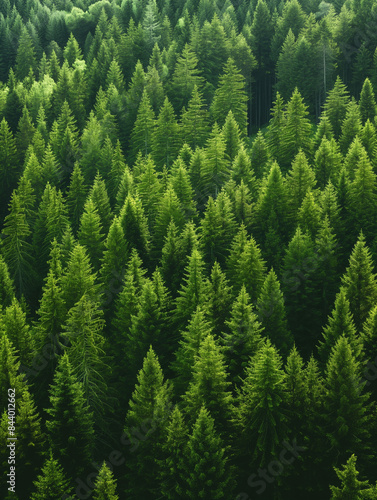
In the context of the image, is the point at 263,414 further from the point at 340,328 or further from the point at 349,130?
the point at 349,130

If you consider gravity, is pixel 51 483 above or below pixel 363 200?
below

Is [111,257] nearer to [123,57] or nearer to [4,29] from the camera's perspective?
[123,57]

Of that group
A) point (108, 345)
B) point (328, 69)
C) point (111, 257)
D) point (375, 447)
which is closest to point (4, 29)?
point (328, 69)

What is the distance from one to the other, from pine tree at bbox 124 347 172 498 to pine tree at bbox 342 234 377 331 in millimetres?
15079

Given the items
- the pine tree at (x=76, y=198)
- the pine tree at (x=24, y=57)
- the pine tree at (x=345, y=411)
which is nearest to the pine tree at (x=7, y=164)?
the pine tree at (x=76, y=198)

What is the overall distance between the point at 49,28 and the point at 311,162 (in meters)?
78.0

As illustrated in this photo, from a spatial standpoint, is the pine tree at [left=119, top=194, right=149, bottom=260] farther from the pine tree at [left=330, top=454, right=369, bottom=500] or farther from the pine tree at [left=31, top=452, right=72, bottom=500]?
the pine tree at [left=330, top=454, right=369, bottom=500]

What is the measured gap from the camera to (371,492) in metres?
28.7

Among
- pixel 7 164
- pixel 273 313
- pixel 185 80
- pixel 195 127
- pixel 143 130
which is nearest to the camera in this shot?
pixel 273 313

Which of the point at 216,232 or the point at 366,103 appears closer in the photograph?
the point at 216,232

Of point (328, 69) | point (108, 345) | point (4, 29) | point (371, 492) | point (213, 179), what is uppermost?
point (4, 29)

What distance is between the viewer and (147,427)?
113ft

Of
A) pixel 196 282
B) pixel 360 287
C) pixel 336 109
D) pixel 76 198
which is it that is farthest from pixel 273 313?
pixel 336 109

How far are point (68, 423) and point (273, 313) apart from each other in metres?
15.2
